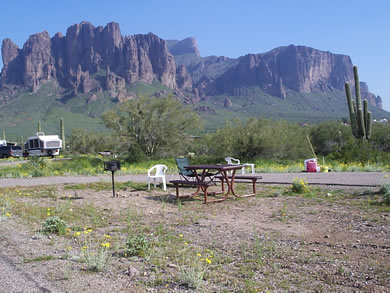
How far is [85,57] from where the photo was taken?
565ft

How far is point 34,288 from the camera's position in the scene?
377 centimetres

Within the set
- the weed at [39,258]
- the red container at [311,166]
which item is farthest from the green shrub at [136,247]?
the red container at [311,166]

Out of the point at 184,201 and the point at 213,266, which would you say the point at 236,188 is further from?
the point at 213,266

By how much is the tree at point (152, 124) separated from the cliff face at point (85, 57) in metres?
127

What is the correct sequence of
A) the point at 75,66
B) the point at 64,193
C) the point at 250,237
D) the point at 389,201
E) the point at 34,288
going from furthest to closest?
the point at 75,66
the point at 64,193
the point at 389,201
the point at 250,237
the point at 34,288

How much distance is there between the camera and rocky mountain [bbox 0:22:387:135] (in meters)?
141

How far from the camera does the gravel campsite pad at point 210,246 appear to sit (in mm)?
3992

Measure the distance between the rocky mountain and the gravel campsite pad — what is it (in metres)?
120

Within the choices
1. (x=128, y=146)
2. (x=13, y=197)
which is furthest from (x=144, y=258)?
(x=128, y=146)

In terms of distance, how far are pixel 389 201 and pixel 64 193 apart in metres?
7.80

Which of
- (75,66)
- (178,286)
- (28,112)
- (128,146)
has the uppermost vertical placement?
(75,66)

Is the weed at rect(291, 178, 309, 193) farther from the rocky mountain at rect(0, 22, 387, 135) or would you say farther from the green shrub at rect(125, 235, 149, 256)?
the rocky mountain at rect(0, 22, 387, 135)

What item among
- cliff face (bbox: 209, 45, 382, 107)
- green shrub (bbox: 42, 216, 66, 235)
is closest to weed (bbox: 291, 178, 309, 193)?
green shrub (bbox: 42, 216, 66, 235)

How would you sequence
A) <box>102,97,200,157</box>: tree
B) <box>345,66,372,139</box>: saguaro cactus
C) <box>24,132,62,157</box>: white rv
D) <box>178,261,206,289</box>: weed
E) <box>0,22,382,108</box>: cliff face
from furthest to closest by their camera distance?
1. <box>0,22,382,108</box>: cliff face
2. <box>24,132,62,157</box>: white rv
3. <box>102,97,200,157</box>: tree
4. <box>345,66,372,139</box>: saguaro cactus
5. <box>178,261,206,289</box>: weed
